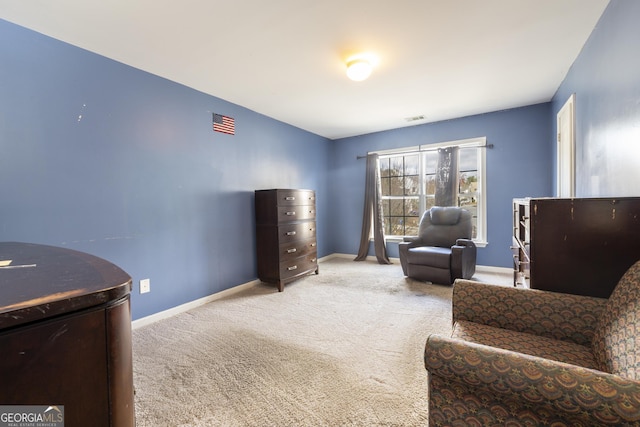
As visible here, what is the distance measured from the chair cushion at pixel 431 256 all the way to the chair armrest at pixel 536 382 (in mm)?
2606

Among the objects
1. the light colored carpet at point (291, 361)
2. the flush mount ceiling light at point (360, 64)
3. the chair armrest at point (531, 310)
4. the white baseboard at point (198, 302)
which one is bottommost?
the light colored carpet at point (291, 361)

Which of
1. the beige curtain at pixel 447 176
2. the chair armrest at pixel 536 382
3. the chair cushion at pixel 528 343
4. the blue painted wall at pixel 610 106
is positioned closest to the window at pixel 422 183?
the beige curtain at pixel 447 176

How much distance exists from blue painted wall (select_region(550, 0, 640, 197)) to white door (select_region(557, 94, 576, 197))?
0.10 metres

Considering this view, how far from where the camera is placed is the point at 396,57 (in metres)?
2.39

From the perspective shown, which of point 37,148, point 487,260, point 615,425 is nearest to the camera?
point 615,425

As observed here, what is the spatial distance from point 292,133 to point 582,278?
3.93 metres

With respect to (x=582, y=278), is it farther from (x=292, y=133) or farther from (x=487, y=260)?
(x=292, y=133)

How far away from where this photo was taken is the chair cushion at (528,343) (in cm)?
115

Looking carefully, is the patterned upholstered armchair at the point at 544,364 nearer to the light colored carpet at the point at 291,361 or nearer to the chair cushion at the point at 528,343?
the chair cushion at the point at 528,343

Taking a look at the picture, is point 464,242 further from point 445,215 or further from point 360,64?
point 360,64

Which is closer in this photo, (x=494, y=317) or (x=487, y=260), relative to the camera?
(x=494, y=317)

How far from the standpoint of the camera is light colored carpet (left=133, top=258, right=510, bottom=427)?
4.65 ft

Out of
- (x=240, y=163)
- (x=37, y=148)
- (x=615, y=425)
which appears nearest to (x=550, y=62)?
(x=615, y=425)

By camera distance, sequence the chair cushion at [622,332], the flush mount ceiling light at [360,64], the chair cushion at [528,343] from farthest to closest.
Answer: the flush mount ceiling light at [360,64], the chair cushion at [528,343], the chair cushion at [622,332]
